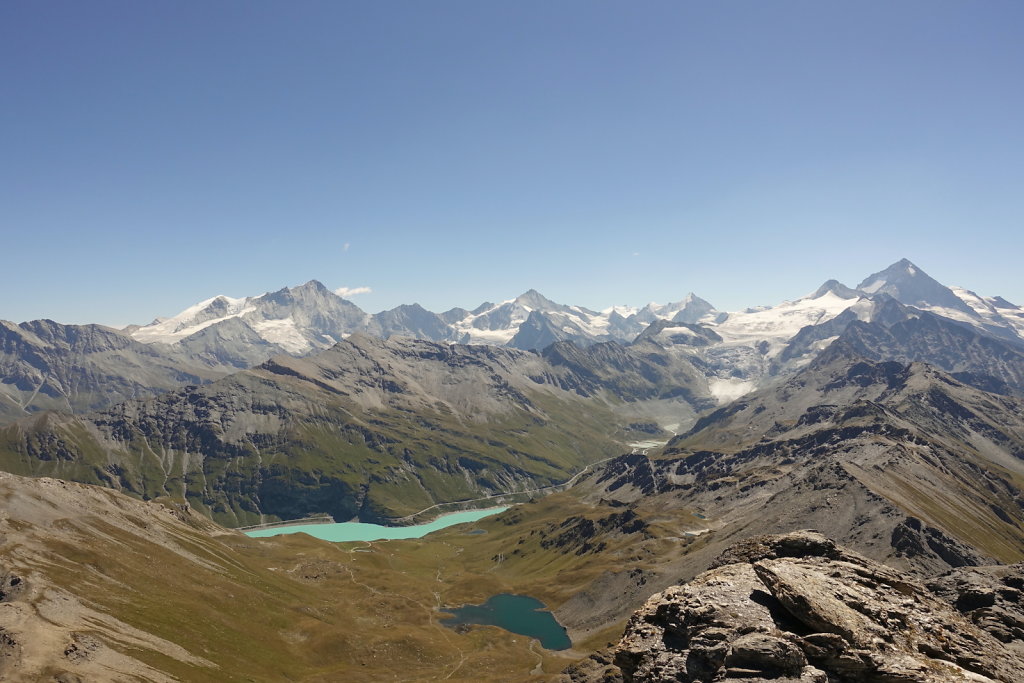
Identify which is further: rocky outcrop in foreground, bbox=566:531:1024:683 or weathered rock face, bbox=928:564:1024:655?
weathered rock face, bbox=928:564:1024:655

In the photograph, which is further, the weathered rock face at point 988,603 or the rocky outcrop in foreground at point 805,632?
the weathered rock face at point 988,603

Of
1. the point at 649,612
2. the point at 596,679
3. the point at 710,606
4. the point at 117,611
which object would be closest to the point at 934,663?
the point at 710,606

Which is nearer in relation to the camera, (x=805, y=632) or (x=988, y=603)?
(x=805, y=632)

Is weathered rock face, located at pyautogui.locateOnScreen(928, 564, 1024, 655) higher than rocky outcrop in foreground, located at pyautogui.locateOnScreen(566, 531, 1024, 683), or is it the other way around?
rocky outcrop in foreground, located at pyautogui.locateOnScreen(566, 531, 1024, 683)

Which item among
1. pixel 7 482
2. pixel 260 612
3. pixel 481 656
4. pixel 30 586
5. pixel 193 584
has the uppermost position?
pixel 7 482

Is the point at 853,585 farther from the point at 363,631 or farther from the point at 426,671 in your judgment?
the point at 363,631

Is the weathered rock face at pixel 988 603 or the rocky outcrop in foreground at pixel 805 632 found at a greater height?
the rocky outcrop in foreground at pixel 805 632

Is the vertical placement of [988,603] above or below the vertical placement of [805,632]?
below

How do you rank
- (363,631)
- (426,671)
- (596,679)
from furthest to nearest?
(363,631), (426,671), (596,679)
